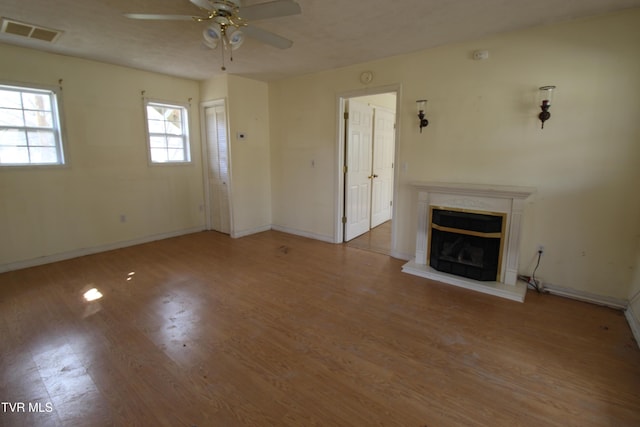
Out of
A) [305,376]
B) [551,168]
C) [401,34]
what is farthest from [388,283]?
[401,34]

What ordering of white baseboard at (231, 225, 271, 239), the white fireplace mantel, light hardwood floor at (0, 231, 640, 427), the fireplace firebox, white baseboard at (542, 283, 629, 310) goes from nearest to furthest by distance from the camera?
light hardwood floor at (0, 231, 640, 427)
white baseboard at (542, 283, 629, 310)
the white fireplace mantel
the fireplace firebox
white baseboard at (231, 225, 271, 239)

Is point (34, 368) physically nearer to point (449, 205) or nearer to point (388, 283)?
point (388, 283)

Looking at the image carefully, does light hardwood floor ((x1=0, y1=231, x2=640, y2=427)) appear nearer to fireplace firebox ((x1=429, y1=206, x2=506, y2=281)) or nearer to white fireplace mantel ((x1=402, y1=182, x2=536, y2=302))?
white fireplace mantel ((x1=402, y1=182, x2=536, y2=302))

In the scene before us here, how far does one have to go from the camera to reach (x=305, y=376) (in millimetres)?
1934

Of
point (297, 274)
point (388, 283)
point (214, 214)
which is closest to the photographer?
point (388, 283)

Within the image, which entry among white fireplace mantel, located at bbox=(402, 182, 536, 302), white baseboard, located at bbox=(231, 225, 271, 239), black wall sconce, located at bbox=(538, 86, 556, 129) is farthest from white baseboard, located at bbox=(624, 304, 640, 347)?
white baseboard, located at bbox=(231, 225, 271, 239)

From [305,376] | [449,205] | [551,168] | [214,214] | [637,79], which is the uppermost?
[637,79]

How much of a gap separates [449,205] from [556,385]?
1851mm

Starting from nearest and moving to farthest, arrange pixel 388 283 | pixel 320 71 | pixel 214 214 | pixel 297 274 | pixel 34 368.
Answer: pixel 34 368, pixel 388 283, pixel 297 274, pixel 320 71, pixel 214 214

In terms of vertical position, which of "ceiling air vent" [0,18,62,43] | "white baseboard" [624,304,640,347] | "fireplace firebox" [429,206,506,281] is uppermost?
"ceiling air vent" [0,18,62,43]

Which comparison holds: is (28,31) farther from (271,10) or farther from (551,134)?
(551,134)

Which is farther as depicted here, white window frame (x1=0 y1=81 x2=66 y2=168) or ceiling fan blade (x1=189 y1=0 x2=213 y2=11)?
white window frame (x1=0 y1=81 x2=66 y2=168)

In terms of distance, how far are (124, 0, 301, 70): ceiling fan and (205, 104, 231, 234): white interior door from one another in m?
2.58

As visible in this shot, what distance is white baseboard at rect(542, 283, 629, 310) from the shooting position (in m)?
2.76
